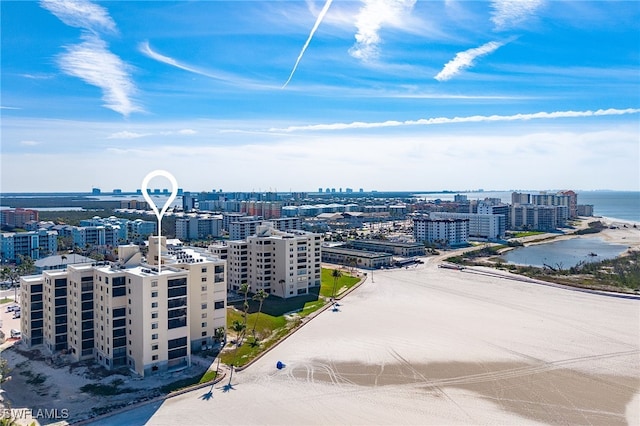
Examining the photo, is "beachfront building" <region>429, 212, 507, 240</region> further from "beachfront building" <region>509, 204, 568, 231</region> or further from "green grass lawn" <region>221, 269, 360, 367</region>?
"green grass lawn" <region>221, 269, 360, 367</region>

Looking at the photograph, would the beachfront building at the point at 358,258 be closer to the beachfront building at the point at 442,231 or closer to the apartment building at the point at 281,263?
the apartment building at the point at 281,263

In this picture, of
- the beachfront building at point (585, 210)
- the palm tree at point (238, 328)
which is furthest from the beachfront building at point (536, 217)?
the palm tree at point (238, 328)

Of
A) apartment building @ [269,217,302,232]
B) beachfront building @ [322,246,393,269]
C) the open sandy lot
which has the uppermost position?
apartment building @ [269,217,302,232]

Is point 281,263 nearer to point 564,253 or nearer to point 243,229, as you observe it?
point 243,229

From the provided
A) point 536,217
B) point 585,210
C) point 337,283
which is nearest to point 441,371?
point 337,283

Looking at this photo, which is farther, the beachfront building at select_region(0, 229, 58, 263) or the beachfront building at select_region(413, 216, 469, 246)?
the beachfront building at select_region(413, 216, 469, 246)

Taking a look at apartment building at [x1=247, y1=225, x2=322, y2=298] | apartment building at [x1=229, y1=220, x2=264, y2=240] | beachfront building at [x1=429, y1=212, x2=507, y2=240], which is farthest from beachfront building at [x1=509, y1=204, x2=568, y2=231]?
apartment building at [x1=247, y1=225, x2=322, y2=298]

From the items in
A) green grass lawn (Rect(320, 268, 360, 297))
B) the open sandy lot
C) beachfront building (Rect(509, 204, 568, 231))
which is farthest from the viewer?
beachfront building (Rect(509, 204, 568, 231))
